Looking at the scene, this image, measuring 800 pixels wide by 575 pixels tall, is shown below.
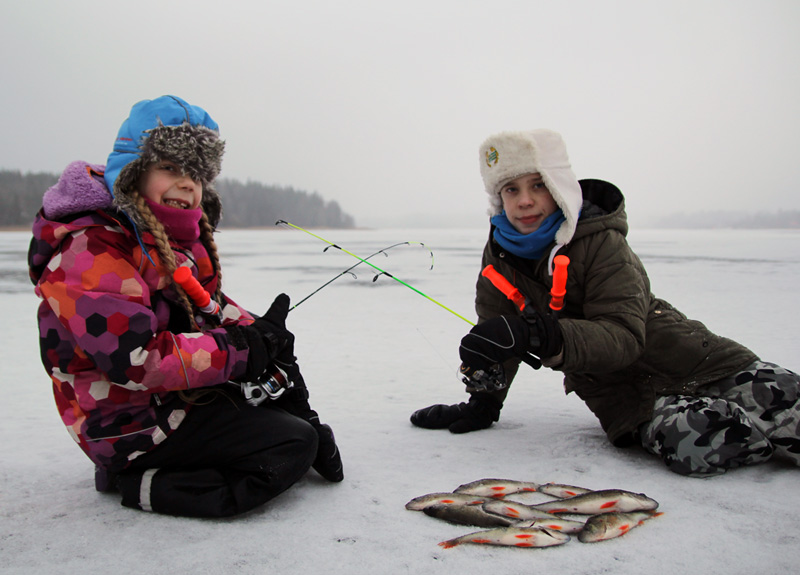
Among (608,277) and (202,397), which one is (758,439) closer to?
(608,277)

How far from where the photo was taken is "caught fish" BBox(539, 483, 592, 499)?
2185 mm

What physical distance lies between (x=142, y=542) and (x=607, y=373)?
6.63 ft

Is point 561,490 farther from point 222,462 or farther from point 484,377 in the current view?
point 222,462

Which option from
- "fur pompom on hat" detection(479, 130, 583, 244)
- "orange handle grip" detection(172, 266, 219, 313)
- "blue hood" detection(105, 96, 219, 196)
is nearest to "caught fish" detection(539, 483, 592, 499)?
"fur pompom on hat" detection(479, 130, 583, 244)

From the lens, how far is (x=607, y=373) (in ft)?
8.90

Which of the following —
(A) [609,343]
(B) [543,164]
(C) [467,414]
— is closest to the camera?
(A) [609,343]

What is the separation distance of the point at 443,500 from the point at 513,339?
67cm

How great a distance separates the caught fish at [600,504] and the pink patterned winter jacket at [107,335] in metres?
1.23

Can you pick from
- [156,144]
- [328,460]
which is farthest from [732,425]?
[156,144]

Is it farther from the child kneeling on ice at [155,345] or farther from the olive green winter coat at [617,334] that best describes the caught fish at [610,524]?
the child kneeling on ice at [155,345]

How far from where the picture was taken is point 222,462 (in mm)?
2172

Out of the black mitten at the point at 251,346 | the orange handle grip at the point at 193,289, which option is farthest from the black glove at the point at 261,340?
the orange handle grip at the point at 193,289

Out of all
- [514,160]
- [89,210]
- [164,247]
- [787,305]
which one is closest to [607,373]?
[514,160]

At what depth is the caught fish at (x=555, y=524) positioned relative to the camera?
1913mm
